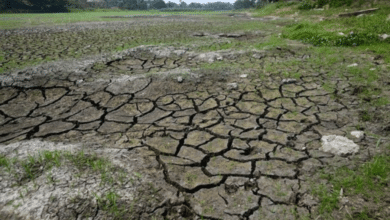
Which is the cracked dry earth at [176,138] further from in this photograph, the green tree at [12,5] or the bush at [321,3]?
the green tree at [12,5]

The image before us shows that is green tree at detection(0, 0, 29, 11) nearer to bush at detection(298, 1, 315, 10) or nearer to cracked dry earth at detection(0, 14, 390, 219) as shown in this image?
cracked dry earth at detection(0, 14, 390, 219)

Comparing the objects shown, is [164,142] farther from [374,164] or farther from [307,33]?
[307,33]

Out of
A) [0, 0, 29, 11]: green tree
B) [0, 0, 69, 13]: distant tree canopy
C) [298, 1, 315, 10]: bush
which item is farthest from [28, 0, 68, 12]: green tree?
[298, 1, 315, 10]: bush

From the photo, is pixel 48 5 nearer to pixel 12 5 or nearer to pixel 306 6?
pixel 12 5

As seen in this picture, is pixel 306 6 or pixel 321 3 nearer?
pixel 321 3

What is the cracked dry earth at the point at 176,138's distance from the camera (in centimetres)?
144

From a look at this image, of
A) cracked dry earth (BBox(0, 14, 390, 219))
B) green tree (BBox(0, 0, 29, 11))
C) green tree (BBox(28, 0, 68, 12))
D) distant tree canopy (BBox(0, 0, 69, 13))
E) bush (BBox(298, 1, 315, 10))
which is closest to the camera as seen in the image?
cracked dry earth (BBox(0, 14, 390, 219))

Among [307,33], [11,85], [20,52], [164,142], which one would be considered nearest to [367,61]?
[307,33]

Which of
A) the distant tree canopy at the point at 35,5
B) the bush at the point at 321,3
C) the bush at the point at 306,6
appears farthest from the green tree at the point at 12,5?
the bush at the point at 321,3

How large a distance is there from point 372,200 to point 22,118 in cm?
341

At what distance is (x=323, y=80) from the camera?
11.0 ft

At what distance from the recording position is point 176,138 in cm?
220

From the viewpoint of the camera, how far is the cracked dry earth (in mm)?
1440

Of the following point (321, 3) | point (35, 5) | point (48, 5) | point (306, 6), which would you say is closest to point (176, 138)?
point (321, 3)
